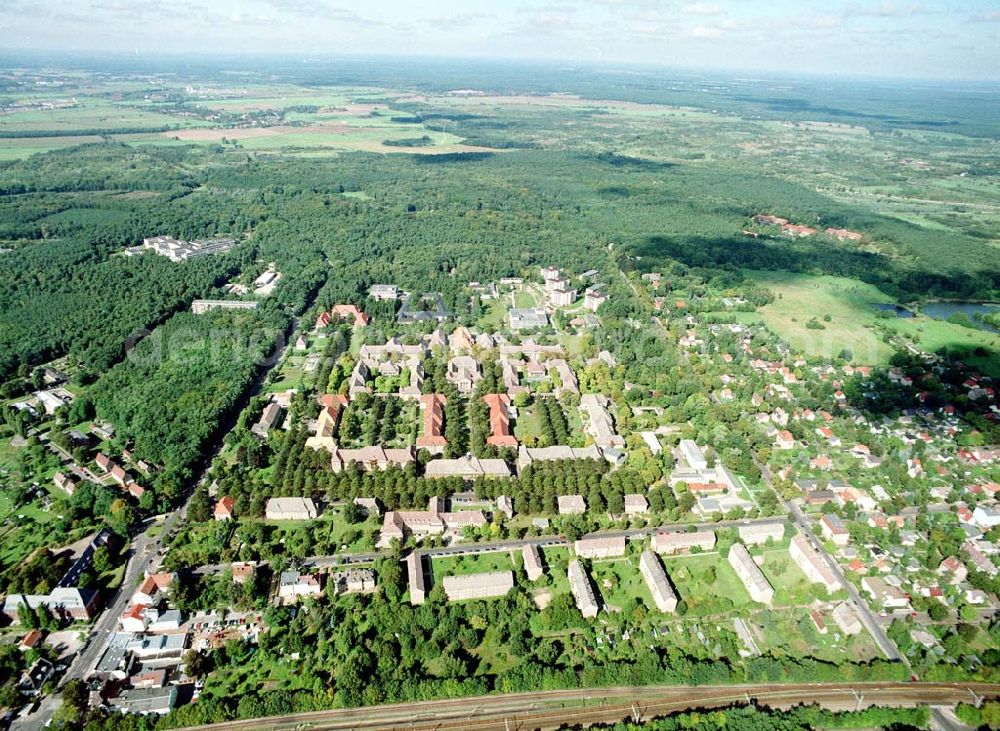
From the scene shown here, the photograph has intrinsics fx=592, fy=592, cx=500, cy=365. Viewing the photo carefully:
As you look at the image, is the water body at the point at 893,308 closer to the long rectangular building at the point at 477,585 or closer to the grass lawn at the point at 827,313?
the grass lawn at the point at 827,313

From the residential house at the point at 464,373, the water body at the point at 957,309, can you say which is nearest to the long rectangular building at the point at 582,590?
the residential house at the point at 464,373

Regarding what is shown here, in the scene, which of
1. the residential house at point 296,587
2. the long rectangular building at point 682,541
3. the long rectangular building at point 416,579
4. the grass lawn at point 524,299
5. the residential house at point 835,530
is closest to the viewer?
the long rectangular building at point 416,579

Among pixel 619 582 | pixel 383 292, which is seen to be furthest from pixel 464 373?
pixel 619 582

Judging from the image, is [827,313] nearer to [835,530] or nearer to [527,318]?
[527,318]

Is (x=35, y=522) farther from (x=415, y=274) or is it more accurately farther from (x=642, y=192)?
(x=642, y=192)

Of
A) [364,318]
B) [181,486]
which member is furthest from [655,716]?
[364,318]
